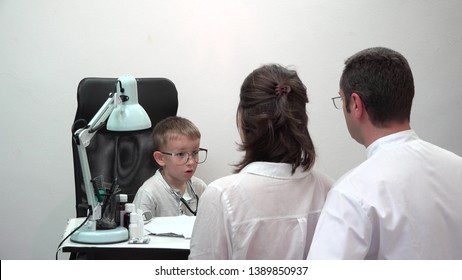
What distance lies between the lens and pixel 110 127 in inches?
77.8

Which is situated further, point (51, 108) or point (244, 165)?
point (51, 108)

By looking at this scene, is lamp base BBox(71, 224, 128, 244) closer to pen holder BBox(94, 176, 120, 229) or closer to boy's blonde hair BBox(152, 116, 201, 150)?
pen holder BBox(94, 176, 120, 229)

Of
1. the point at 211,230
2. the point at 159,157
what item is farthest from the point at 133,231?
the point at 159,157

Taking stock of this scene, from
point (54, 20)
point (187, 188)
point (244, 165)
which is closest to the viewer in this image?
point (244, 165)

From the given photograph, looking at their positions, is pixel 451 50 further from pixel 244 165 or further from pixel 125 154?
pixel 244 165

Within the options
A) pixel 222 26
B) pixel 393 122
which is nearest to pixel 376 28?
pixel 222 26

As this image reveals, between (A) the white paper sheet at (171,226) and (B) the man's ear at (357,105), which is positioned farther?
(A) the white paper sheet at (171,226)

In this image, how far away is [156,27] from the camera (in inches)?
126

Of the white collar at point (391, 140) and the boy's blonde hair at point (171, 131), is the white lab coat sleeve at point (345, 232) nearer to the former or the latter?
the white collar at point (391, 140)

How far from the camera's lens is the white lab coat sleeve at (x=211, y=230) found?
4.74 ft

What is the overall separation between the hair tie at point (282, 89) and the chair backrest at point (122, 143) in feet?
4.27

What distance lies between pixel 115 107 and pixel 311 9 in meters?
1.64

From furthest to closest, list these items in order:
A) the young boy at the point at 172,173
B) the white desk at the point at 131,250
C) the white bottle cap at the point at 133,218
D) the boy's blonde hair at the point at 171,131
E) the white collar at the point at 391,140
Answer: the boy's blonde hair at the point at 171,131
the young boy at the point at 172,173
the white bottle cap at the point at 133,218
the white desk at the point at 131,250
the white collar at the point at 391,140

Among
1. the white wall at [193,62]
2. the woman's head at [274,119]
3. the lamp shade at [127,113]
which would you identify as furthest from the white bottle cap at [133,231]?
the white wall at [193,62]
